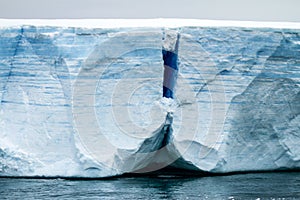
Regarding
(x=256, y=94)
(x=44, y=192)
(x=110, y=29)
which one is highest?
(x=110, y=29)

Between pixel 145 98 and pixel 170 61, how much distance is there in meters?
0.73

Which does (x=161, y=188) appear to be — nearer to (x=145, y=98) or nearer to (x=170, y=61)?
(x=145, y=98)

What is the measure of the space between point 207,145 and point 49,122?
1974 mm

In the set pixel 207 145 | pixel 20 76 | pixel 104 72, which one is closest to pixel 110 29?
pixel 104 72

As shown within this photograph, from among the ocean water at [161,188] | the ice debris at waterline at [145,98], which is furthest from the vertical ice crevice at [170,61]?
the ocean water at [161,188]

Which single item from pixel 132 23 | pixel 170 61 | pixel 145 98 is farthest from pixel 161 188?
pixel 132 23

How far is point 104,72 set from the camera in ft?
31.0

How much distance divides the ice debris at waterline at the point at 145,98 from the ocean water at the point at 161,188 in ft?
0.64

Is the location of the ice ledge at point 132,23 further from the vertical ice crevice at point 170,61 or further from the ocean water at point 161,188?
the ocean water at point 161,188

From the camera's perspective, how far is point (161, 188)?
9.05 metres

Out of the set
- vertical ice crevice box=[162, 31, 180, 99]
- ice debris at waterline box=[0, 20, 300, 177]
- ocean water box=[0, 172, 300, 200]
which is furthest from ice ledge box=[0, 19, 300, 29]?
ocean water box=[0, 172, 300, 200]

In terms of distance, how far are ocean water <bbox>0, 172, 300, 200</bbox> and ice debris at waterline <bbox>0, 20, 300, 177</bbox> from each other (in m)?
0.19

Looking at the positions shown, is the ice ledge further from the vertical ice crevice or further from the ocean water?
→ the ocean water

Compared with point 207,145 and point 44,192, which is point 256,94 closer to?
point 207,145
